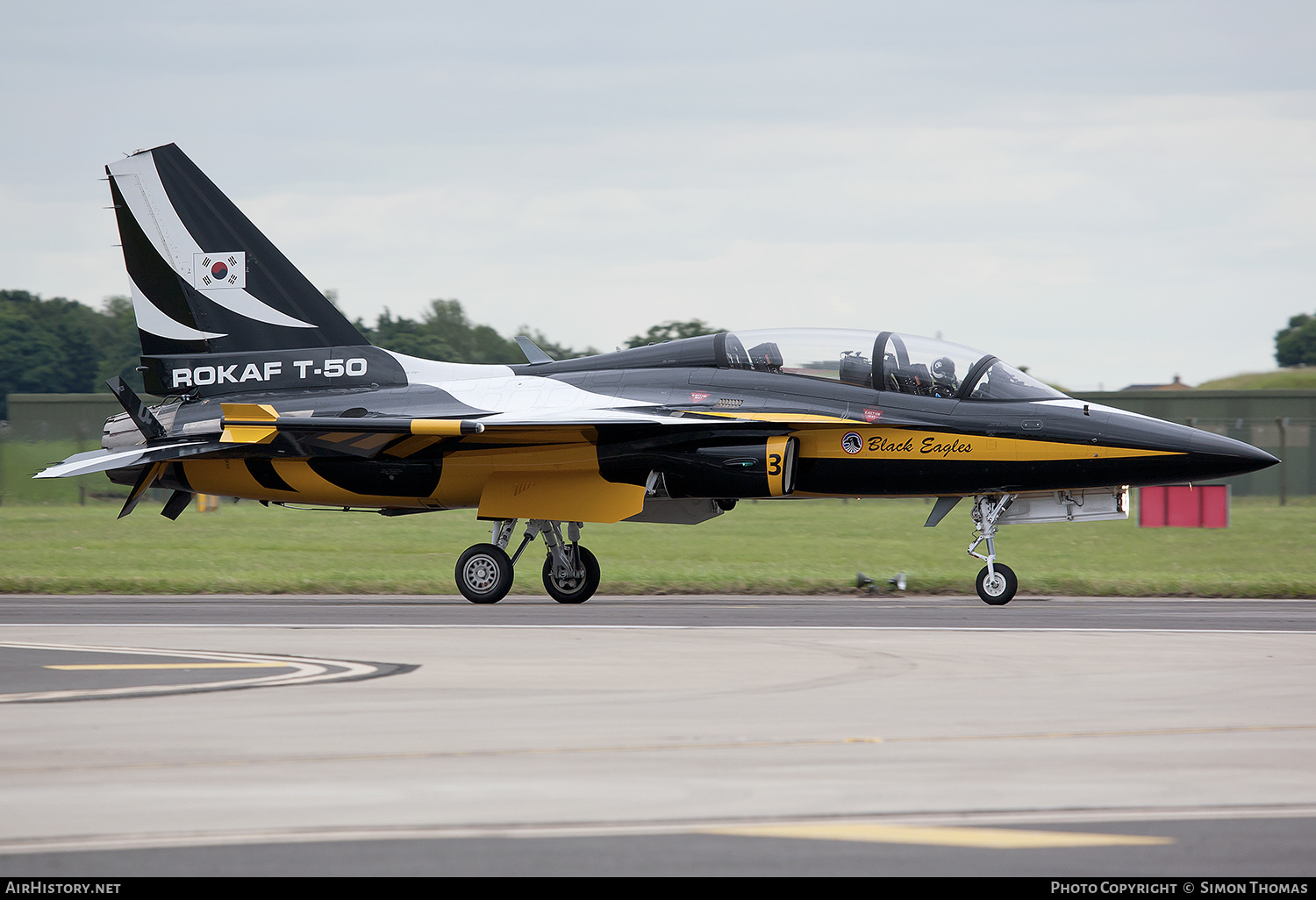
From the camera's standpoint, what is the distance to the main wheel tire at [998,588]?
13773mm

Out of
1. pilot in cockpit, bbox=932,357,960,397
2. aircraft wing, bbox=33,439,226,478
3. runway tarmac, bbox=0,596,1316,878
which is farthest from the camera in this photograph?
aircraft wing, bbox=33,439,226,478

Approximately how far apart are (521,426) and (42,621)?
4.89 meters

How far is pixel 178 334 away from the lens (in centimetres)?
1598

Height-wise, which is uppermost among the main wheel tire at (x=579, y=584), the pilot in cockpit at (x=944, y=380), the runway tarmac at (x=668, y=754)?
the pilot in cockpit at (x=944, y=380)

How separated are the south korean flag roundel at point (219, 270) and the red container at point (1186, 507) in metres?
17.9

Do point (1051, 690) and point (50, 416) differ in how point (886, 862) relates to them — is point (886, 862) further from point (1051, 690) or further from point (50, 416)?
point (50, 416)

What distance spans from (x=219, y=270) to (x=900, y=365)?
8.12 meters

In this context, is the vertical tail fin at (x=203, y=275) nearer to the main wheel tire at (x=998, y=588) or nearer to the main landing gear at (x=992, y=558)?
the main landing gear at (x=992, y=558)

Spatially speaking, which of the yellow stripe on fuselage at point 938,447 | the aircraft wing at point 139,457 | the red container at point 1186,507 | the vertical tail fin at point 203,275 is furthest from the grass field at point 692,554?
the vertical tail fin at point 203,275

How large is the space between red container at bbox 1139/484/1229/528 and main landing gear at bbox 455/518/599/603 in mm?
15049

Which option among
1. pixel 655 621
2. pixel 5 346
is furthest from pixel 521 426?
pixel 5 346

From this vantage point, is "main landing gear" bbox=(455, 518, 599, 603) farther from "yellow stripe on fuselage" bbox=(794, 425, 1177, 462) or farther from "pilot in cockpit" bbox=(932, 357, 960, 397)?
"pilot in cockpit" bbox=(932, 357, 960, 397)

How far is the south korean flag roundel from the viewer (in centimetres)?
1589

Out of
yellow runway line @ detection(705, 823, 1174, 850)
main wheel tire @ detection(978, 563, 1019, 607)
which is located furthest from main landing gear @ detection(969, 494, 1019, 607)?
yellow runway line @ detection(705, 823, 1174, 850)
